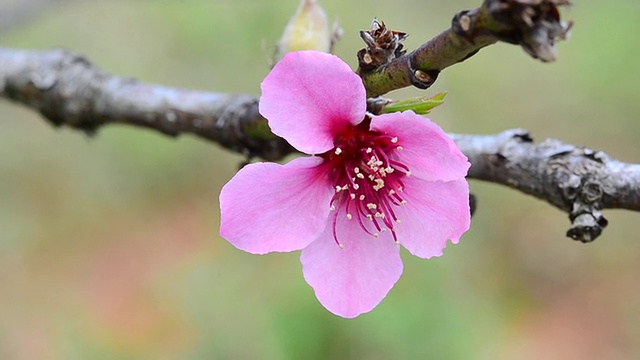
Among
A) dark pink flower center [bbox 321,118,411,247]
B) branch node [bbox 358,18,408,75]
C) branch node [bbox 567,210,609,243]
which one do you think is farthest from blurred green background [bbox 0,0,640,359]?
branch node [bbox 358,18,408,75]

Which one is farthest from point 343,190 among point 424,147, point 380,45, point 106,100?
point 106,100

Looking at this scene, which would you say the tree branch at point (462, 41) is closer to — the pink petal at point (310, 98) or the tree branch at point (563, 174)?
the pink petal at point (310, 98)

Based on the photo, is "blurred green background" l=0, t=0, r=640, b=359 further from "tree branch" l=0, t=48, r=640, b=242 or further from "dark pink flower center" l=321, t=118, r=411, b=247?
"dark pink flower center" l=321, t=118, r=411, b=247

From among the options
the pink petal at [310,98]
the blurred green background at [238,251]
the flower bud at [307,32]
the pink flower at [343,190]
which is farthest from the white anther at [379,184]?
the blurred green background at [238,251]

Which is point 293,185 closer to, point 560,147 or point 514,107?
point 560,147

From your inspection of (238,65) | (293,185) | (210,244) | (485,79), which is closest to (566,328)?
(485,79)

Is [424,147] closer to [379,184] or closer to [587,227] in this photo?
[379,184]
